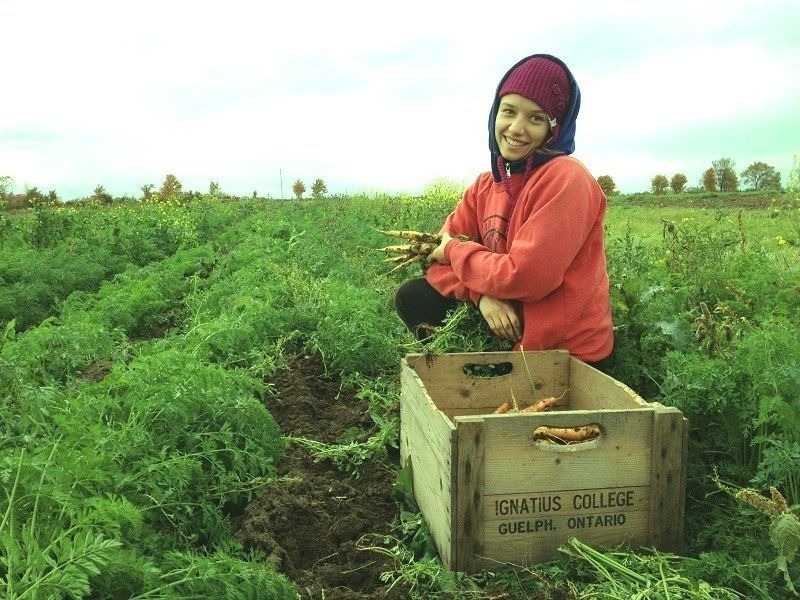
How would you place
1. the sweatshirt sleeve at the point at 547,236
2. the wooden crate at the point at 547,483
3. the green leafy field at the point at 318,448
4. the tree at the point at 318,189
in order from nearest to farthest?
the green leafy field at the point at 318,448 < the wooden crate at the point at 547,483 < the sweatshirt sleeve at the point at 547,236 < the tree at the point at 318,189

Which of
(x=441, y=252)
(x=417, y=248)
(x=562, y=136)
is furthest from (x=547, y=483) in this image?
(x=417, y=248)

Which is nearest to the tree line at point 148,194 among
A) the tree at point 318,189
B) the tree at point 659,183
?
the tree at point 318,189

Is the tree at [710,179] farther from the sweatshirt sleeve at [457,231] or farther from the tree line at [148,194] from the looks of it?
the sweatshirt sleeve at [457,231]

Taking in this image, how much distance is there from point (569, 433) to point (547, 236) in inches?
39.5

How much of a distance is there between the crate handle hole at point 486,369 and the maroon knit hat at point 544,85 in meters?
1.32

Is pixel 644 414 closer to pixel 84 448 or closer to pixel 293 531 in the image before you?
pixel 293 531

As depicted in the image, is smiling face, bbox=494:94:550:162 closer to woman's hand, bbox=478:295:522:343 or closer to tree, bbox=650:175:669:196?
woman's hand, bbox=478:295:522:343

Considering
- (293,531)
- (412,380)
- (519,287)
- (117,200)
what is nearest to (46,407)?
(293,531)

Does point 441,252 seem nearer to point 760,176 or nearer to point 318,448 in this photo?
point 318,448

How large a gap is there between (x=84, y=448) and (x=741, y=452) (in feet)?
9.51

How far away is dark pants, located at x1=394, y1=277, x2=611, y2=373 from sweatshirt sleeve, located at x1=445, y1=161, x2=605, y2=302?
2.92 ft

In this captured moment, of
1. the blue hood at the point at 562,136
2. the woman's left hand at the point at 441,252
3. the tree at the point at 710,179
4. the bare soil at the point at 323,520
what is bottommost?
the bare soil at the point at 323,520

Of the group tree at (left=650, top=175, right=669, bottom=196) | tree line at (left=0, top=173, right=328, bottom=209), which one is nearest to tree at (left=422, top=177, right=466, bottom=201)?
tree line at (left=0, top=173, right=328, bottom=209)

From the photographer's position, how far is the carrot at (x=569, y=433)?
3.04m
